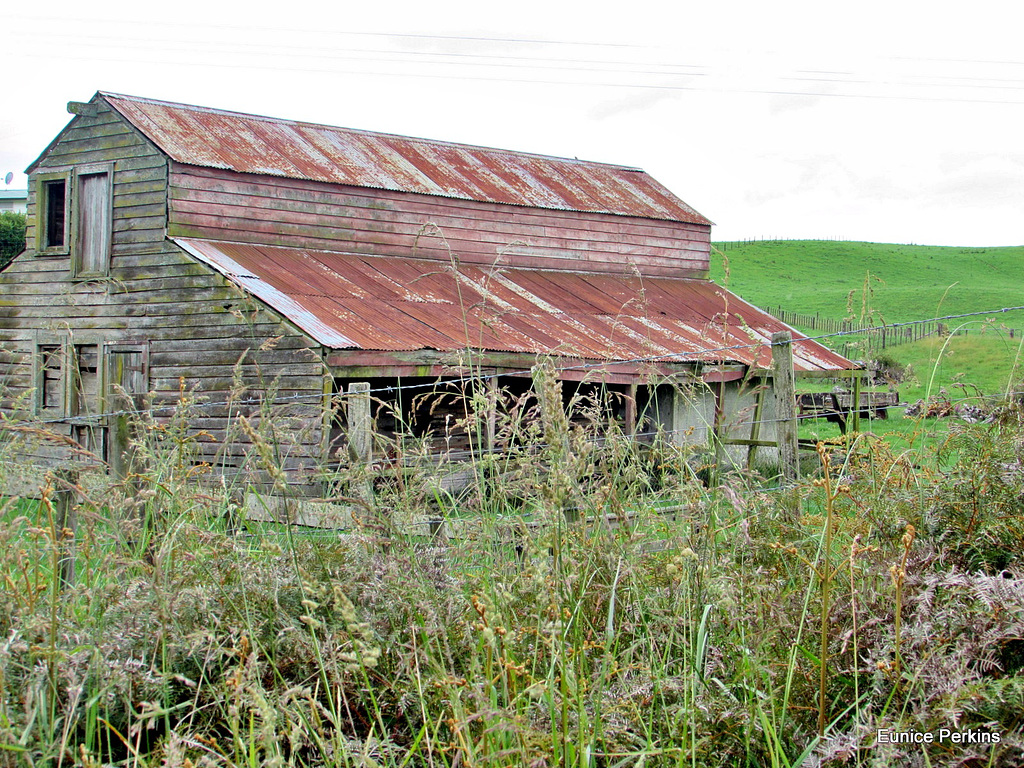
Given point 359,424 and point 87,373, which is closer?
point 359,424

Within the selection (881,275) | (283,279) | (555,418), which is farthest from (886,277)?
(555,418)

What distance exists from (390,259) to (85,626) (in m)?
14.3

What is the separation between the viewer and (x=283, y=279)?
13.8 meters

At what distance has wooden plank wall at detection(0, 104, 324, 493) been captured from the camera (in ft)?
42.8

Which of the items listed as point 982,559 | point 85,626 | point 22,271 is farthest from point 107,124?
point 982,559

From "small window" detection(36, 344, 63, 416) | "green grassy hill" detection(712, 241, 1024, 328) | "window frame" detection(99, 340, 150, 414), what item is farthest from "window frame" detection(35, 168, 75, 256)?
"green grassy hill" detection(712, 241, 1024, 328)

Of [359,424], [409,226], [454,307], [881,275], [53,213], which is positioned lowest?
[359,424]

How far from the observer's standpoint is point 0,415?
341 cm

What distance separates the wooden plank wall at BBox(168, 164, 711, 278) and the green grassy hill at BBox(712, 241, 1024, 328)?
32.7 meters

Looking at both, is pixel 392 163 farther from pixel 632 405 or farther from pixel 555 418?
pixel 555 418

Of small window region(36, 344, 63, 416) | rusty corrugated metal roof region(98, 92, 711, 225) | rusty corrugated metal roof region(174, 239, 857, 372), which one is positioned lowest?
small window region(36, 344, 63, 416)

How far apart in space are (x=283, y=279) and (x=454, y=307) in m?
2.61

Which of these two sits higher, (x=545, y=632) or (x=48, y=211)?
(x=48, y=211)

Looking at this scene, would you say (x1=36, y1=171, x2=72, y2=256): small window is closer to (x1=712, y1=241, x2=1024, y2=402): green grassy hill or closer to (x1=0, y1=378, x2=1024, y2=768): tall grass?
(x1=0, y1=378, x2=1024, y2=768): tall grass
